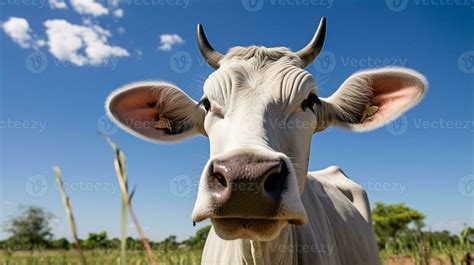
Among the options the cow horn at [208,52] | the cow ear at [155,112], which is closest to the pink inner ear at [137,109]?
the cow ear at [155,112]

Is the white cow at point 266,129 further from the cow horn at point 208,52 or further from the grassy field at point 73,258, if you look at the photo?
the grassy field at point 73,258

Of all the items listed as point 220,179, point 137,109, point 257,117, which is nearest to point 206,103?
point 257,117

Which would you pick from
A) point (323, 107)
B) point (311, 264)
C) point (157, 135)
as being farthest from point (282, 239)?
point (157, 135)

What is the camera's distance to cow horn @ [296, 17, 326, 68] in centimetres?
416

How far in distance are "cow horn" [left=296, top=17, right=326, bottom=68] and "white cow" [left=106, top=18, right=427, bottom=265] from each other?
0.03ft

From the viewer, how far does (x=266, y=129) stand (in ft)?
9.93

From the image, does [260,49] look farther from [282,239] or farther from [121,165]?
[121,165]

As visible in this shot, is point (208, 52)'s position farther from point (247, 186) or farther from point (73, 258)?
point (73, 258)

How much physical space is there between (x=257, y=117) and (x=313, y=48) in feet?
4.92

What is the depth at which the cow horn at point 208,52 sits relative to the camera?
420 centimetres

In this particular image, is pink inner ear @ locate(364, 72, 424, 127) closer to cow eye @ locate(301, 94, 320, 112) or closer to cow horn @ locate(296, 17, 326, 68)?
cow horn @ locate(296, 17, 326, 68)

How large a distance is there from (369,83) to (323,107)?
61cm

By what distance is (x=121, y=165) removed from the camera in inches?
29.1

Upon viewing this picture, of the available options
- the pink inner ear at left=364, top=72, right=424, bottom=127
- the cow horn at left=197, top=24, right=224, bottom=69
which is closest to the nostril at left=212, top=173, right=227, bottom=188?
the cow horn at left=197, top=24, right=224, bottom=69
